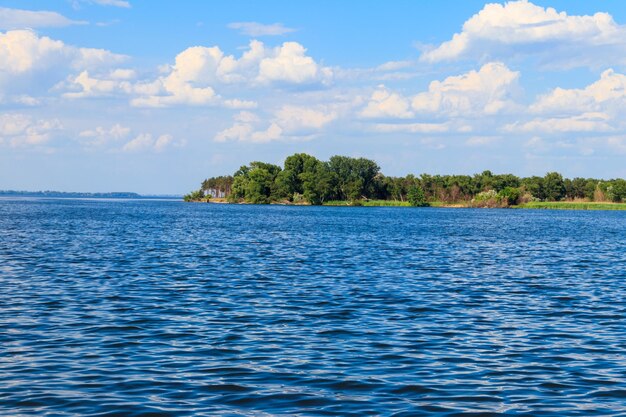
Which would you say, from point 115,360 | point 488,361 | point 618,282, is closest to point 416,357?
point 488,361

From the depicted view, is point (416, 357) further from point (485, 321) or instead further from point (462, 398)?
point (485, 321)

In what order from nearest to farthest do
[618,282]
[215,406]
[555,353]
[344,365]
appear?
[215,406], [344,365], [555,353], [618,282]

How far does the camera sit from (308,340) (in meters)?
22.8

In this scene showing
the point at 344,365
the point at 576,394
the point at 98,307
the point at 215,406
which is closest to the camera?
the point at 215,406

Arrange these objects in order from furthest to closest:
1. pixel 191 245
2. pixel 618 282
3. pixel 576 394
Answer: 1. pixel 191 245
2. pixel 618 282
3. pixel 576 394

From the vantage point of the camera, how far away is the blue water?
16266mm

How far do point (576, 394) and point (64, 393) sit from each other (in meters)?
12.0

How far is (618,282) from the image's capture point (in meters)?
39.9

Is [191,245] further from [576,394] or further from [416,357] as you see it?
[576,394]

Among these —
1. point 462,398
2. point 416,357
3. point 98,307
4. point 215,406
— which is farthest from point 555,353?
point 98,307

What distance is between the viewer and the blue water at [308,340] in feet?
53.4

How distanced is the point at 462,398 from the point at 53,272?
98.2 ft

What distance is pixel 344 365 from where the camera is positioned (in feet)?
63.9

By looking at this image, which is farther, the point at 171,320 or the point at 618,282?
the point at 618,282
